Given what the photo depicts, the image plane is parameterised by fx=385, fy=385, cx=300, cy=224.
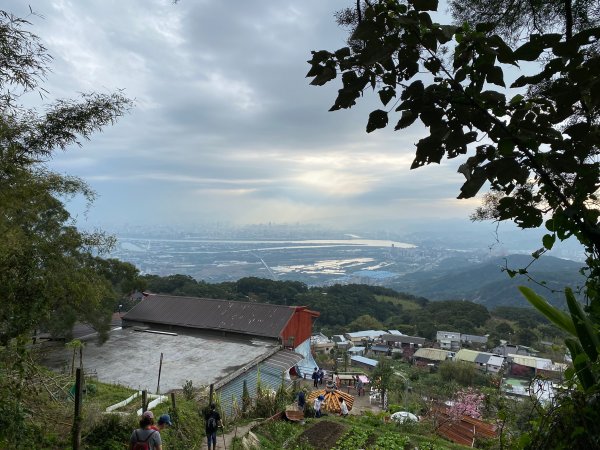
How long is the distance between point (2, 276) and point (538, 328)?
5783cm

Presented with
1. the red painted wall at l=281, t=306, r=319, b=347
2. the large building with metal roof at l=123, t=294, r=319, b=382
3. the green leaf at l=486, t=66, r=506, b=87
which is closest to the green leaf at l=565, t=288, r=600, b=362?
the green leaf at l=486, t=66, r=506, b=87

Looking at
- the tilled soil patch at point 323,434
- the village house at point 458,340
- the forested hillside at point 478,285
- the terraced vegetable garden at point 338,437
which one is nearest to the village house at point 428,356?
the village house at point 458,340

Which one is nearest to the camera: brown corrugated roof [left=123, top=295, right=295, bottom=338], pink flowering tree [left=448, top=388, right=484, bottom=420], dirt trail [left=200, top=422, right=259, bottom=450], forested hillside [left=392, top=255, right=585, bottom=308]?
dirt trail [left=200, top=422, right=259, bottom=450]

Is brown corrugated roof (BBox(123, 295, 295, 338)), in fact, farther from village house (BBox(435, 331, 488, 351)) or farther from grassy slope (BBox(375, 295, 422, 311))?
grassy slope (BBox(375, 295, 422, 311))

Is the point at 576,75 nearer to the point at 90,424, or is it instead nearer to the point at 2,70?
the point at 2,70

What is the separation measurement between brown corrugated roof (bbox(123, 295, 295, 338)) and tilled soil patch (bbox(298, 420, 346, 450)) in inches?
291

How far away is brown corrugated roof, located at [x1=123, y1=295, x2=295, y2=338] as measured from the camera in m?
17.0

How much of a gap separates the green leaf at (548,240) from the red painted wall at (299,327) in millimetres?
15515

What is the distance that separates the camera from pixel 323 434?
27.1ft

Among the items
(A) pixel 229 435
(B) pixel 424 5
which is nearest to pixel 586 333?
(B) pixel 424 5

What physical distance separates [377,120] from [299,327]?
17362 mm

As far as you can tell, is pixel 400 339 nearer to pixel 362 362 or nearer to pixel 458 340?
pixel 458 340

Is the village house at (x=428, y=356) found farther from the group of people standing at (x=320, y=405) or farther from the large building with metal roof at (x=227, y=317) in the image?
the group of people standing at (x=320, y=405)

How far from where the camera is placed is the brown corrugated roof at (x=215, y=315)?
17.0 m
